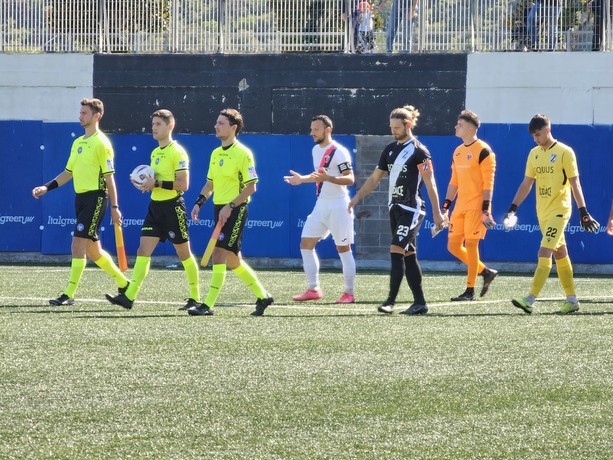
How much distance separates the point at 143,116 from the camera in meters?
21.8

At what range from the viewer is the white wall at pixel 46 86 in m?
21.8

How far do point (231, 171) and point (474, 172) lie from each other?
328cm

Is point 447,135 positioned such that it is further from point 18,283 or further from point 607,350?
point 607,350

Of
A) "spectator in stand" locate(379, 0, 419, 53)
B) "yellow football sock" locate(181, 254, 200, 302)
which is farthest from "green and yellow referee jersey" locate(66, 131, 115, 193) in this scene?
"spectator in stand" locate(379, 0, 419, 53)

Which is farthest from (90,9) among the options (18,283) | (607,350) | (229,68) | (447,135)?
(607,350)

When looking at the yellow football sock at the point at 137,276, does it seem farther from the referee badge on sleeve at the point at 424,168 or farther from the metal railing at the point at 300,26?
the metal railing at the point at 300,26

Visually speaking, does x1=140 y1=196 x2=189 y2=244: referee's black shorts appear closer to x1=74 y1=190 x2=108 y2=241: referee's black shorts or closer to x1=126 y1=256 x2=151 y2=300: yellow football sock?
x1=126 y1=256 x2=151 y2=300: yellow football sock

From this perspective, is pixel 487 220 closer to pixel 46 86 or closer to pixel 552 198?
pixel 552 198

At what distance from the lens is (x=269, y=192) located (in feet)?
67.0

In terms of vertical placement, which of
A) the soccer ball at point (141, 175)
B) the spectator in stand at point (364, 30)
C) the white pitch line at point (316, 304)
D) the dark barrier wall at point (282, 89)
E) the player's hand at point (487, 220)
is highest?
the spectator in stand at point (364, 30)

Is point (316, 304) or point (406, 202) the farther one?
point (316, 304)

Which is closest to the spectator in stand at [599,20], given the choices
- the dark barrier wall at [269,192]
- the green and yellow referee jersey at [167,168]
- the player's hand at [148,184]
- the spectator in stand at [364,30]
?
the dark barrier wall at [269,192]

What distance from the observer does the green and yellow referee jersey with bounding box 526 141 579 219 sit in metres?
11.5

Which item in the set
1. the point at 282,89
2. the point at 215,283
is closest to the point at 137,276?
the point at 215,283
